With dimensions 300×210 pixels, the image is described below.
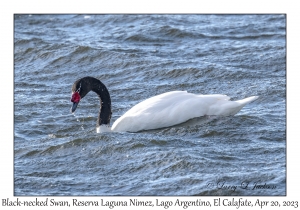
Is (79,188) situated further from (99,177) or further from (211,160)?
(211,160)

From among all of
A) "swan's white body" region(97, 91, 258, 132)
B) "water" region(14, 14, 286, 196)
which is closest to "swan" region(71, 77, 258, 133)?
"swan's white body" region(97, 91, 258, 132)

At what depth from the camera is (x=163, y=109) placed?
11.3 metres

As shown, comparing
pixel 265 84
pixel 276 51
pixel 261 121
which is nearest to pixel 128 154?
pixel 261 121

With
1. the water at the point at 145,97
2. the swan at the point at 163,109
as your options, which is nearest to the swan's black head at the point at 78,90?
the swan at the point at 163,109

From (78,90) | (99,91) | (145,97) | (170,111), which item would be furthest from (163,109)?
(145,97)

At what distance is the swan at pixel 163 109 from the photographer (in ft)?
36.9

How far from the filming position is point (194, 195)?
8.55 m

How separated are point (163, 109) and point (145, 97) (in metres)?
1.99

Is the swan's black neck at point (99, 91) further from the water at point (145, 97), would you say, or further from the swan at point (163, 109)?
the water at point (145, 97)

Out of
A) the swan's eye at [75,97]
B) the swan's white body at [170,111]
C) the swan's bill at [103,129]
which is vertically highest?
the swan's eye at [75,97]

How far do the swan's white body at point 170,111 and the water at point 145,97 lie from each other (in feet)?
0.40

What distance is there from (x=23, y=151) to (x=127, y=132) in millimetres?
1581

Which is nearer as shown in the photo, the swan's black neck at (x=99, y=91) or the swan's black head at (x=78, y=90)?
the swan's black head at (x=78, y=90)

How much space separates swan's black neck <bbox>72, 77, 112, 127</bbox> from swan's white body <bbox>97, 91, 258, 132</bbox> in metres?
0.18
